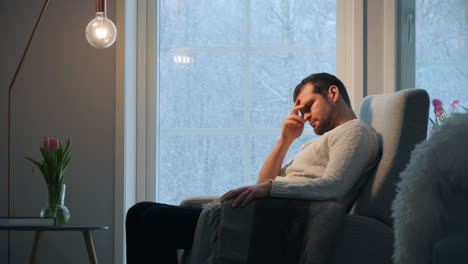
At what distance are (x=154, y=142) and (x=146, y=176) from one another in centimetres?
21

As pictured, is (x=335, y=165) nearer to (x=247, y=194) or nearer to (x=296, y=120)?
(x=247, y=194)

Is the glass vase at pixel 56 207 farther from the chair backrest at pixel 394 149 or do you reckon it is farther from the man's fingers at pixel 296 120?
the chair backrest at pixel 394 149

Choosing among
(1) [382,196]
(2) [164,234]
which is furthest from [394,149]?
(2) [164,234]

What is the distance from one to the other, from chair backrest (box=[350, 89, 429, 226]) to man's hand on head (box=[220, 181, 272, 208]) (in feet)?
1.17

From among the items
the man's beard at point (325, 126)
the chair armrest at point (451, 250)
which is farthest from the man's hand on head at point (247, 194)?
the chair armrest at point (451, 250)

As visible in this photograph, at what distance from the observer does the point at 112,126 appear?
3654 mm

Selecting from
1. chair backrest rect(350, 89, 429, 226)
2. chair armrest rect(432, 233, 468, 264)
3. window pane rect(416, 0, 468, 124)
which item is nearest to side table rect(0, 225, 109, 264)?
chair backrest rect(350, 89, 429, 226)

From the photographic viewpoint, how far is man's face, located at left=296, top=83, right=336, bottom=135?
8.23 feet

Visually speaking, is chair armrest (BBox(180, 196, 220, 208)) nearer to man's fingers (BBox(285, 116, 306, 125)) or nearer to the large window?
man's fingers (BBox(285, 116, 306, 125))

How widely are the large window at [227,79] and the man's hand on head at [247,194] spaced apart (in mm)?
1810

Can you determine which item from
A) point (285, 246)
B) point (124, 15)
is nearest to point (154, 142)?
point (124, 15)

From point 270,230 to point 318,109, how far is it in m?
0.76

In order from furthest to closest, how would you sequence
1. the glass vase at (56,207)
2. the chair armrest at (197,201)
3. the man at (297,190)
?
1. the glass vase at (56,207)
2. the chair armrest at (197,201)
3. the man at (297,190)

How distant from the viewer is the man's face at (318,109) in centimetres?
251
